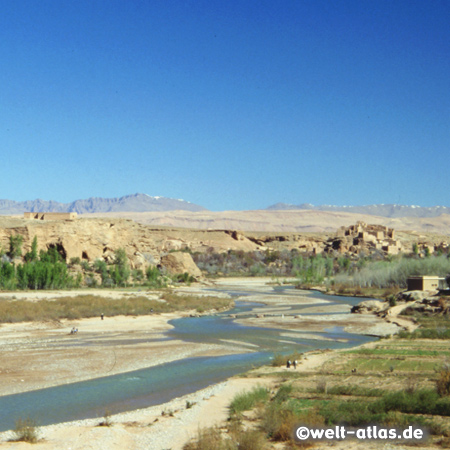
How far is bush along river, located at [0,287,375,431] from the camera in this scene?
14.0 meters

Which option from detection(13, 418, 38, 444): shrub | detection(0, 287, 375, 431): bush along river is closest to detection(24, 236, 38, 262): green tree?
detection(0, 287, 375, 431): bush along river

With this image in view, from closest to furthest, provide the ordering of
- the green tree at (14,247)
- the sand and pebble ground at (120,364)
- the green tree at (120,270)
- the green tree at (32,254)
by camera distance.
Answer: the sand and pebble ground at (120,364)
the green tree at (32,254)
the green tree at (14,247)
the green tree at (120,270)

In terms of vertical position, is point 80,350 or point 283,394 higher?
point 283,394

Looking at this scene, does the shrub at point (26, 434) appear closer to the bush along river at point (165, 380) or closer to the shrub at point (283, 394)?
the bush along river at point (165, 380)

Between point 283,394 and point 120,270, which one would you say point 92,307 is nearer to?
point 120,270

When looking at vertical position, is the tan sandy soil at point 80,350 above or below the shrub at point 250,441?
below

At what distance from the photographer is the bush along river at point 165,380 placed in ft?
45.9

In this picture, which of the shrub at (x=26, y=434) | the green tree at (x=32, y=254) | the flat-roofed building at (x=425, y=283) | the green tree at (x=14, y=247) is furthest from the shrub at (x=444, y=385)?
the green tree at (x=14, y=247)

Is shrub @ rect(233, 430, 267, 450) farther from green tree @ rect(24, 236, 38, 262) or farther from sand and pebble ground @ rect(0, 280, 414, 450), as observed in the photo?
green tree @ rect(24, 236, 38, 262)

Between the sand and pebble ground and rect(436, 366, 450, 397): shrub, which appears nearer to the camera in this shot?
the sand and pebble ground

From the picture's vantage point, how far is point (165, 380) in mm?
17719

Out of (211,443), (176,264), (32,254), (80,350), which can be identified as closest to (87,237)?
(32,254)

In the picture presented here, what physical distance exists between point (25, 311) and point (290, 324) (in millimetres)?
14532

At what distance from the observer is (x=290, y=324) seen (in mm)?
33281
